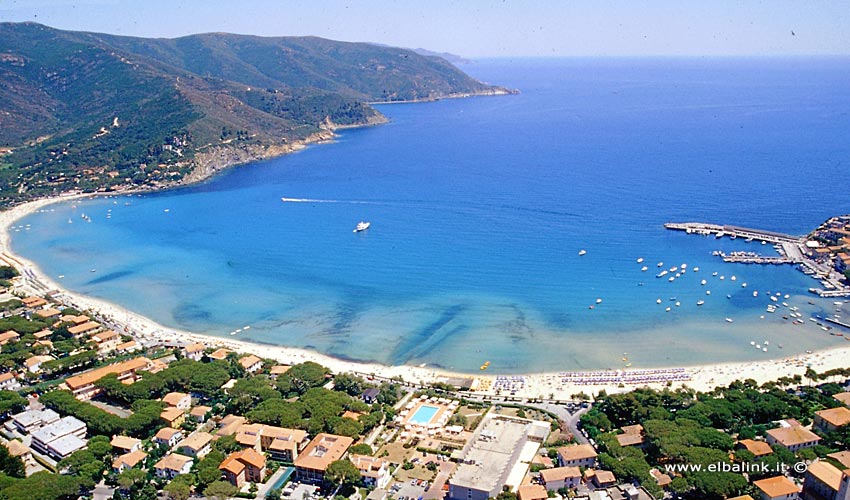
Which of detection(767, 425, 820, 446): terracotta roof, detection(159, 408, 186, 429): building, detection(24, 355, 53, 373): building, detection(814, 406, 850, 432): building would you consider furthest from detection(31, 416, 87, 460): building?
detection(814, 406, 850, 432): building

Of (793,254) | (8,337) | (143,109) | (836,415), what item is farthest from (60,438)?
(143,109)

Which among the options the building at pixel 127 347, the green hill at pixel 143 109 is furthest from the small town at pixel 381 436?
the green hill at pixel 143 109

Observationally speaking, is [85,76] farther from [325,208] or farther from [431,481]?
[431,481]

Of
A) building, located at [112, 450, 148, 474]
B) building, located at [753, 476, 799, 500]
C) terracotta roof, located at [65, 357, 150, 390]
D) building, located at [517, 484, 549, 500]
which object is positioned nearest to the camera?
building, located at [753, 476, 799, 500]

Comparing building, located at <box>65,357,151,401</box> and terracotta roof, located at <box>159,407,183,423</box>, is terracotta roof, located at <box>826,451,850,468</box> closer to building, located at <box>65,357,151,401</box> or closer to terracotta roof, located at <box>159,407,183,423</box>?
terracotta roof, located at <box>159,407,183,423</box>

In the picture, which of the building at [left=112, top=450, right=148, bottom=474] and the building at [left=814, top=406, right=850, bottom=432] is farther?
the building at [left=814, top=406, right=850, bottom=432]

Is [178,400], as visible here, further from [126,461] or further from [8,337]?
[8,337]
